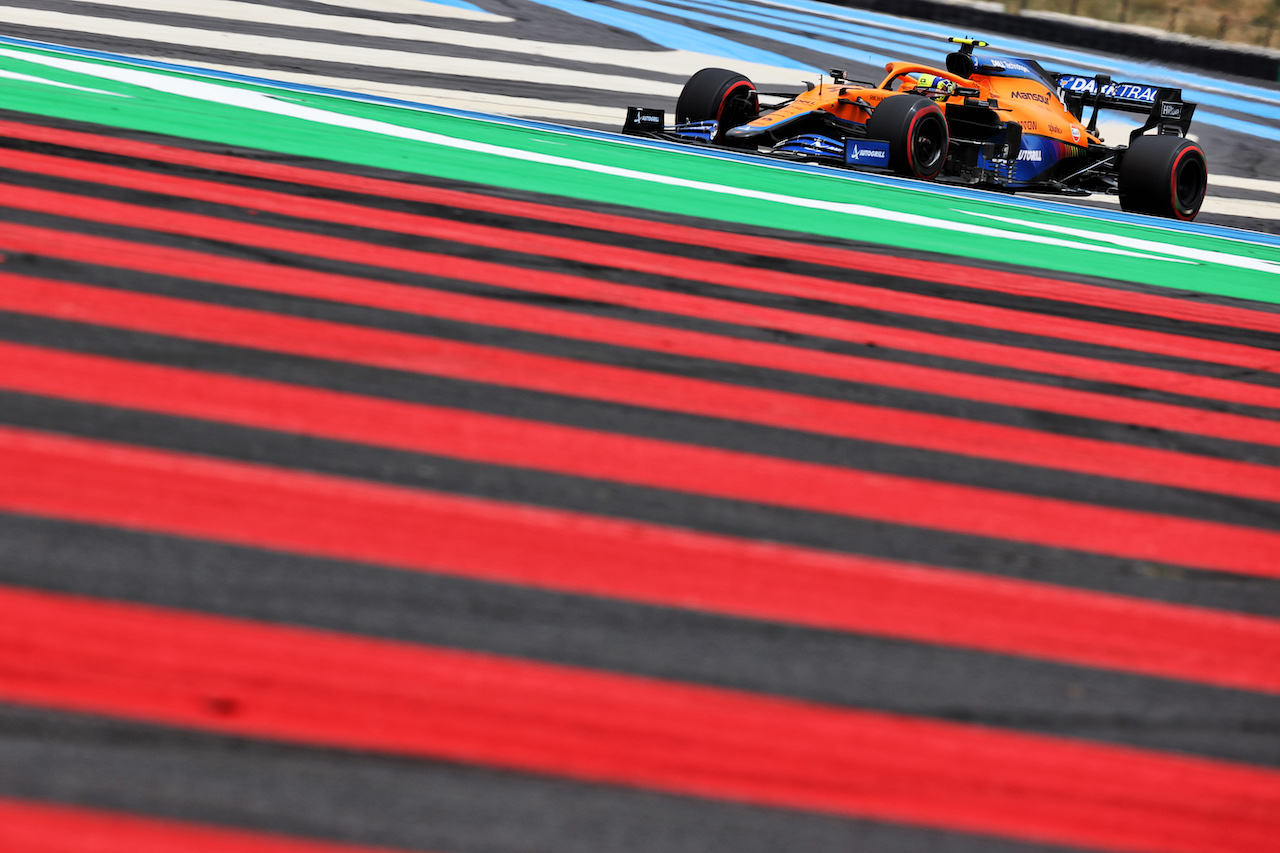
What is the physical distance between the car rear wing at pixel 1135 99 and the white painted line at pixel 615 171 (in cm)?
340

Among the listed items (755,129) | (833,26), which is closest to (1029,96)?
(755,129)

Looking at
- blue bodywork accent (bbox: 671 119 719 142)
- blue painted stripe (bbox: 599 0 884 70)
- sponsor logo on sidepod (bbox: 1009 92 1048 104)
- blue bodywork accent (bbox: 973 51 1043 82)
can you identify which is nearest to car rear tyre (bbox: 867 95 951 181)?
blue bodywork accent (bbox: 671 119 719 142)

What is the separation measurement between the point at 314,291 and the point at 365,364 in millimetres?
794

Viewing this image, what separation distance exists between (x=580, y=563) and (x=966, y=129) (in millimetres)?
10252

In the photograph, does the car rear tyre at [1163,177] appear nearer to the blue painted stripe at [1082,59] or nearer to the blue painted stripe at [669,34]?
the blue painted stripe at [669,34]

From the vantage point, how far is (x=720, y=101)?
1259cm

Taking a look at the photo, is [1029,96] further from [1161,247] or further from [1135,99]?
[1161,247]

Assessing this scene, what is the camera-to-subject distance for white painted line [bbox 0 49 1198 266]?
9.02m

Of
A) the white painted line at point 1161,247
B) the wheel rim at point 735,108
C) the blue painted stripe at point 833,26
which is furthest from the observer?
the blue painted stripe at point 833,26

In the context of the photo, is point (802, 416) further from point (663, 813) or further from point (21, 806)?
point (21, 806)

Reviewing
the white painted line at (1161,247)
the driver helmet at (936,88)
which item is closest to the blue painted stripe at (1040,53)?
the driver helmet at (936,88)

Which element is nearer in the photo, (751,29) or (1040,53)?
(751,29)

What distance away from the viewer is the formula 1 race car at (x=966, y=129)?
38.5ft

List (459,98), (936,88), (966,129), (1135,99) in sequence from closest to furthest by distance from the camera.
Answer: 1. (936,88)
2. (966,129)
3. (1135,99)
4. (459,98)
